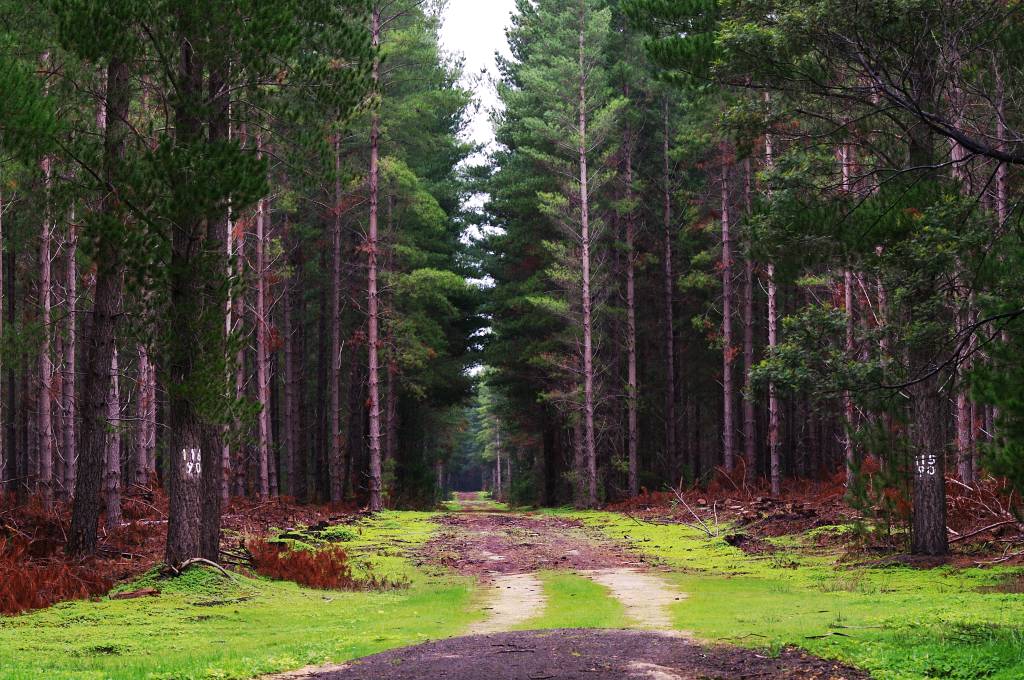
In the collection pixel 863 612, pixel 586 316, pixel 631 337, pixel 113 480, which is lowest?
pixel 863 612

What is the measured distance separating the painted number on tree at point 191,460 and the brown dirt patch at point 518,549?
539 cm

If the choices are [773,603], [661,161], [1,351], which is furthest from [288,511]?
[661,161]

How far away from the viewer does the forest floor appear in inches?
306

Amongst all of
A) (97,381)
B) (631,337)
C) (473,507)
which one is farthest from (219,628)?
(473,507)

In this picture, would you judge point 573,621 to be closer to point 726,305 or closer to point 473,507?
point 726,305

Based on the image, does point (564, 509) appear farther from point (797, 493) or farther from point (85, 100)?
point (85, 100)

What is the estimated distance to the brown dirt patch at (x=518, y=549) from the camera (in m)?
17.8

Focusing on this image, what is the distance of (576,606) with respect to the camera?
1237cm

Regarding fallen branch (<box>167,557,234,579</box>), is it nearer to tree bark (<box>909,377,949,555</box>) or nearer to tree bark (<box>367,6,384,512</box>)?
tree bark (<box>909,377,949,555</box>)

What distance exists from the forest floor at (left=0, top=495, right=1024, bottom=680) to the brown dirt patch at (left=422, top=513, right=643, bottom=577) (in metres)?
0.14

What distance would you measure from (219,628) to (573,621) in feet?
13.3

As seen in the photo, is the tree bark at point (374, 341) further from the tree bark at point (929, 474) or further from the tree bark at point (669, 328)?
the tree bark at point (929, 474)

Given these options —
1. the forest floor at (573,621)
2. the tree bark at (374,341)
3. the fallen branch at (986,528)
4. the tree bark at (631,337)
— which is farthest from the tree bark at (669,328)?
the fallen branch at (986,528)

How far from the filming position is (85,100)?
48.9 feet
